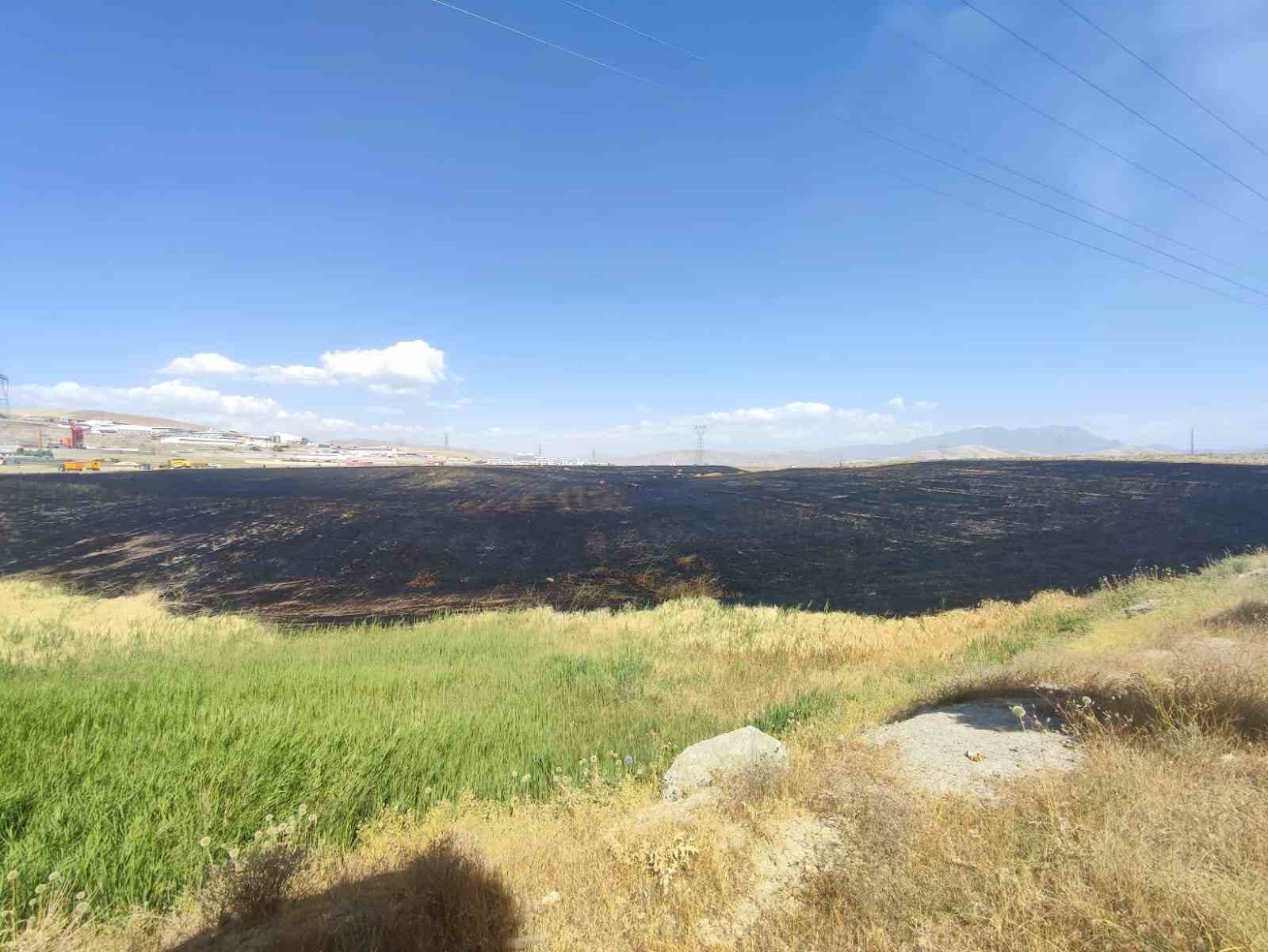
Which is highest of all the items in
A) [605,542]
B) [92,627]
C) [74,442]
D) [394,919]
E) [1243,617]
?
[74,442]

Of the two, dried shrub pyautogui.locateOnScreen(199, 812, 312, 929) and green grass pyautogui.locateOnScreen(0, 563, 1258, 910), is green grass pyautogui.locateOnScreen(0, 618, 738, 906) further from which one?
dried shrub pyautogui.locateOnScreen(199, 812, 312, 929)

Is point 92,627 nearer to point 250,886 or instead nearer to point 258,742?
point 258,742

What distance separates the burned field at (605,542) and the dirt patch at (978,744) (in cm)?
1521

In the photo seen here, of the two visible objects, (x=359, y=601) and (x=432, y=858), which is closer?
(x=432, y=858)

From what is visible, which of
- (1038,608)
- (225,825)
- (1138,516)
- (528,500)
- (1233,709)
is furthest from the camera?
(528,500)

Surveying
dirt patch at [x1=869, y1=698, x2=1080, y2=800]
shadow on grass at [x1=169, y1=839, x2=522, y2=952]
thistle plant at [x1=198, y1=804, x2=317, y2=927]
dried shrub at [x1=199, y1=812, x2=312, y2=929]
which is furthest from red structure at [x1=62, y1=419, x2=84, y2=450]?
dirt patch at [x1=869, y1=698, x2=1080, y2=800]

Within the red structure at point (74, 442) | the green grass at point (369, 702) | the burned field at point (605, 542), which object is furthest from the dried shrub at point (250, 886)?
the red structure at point (74, 442)

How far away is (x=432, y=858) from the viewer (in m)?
5.25

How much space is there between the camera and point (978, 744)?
7.48m

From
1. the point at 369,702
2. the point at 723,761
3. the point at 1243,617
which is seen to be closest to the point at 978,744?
the point at 723,761

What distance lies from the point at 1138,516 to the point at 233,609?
62.4m

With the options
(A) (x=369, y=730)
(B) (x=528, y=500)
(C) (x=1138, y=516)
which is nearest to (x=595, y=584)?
(A) (x=369, y=730)

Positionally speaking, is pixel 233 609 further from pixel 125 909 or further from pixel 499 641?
pixel 125 909

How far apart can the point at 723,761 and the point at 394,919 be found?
421cm
